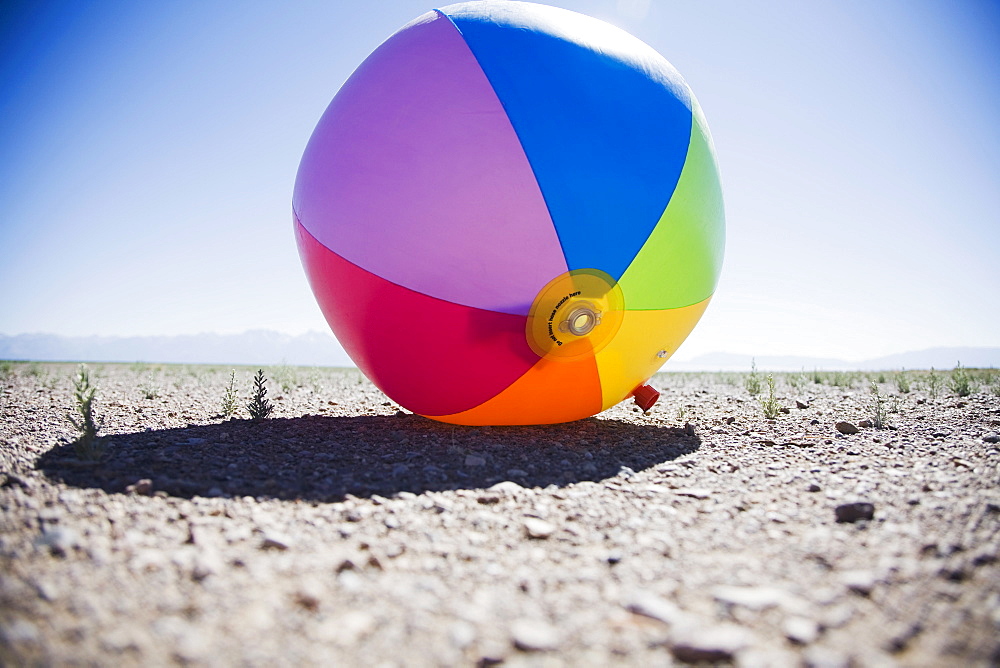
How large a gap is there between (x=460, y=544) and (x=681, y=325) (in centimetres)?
318

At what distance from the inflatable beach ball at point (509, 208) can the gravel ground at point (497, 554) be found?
769 mm

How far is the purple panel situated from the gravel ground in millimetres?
1403

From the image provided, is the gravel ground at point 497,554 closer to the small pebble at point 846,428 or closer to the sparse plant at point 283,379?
the small pebble at point 846,428

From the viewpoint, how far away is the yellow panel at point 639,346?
13.9ft

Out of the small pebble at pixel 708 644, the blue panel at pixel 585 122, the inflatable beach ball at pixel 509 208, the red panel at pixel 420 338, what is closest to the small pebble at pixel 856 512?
the small pebble at pixel 708 644

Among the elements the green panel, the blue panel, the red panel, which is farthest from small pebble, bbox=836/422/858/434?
the red panel

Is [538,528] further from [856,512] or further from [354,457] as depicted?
[354,457]

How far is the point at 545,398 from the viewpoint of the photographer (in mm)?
4367

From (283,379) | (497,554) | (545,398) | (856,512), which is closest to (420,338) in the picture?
(545,398)

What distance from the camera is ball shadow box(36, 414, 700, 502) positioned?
314 cm

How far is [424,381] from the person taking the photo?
432 cm

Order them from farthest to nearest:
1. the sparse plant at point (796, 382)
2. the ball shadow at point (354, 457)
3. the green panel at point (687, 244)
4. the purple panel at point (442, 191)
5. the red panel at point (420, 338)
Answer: the sparse plant at point (796, 382) < the green panel at point (687, 244) < the red panel at point (420, 338) < the purple panel at point (442, 191) < the ball shadow at point (354, 457)

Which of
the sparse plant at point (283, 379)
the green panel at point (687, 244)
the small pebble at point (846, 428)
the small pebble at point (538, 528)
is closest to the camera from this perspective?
the small pebble at point (538, 528)

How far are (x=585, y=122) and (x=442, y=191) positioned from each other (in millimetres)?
1156
